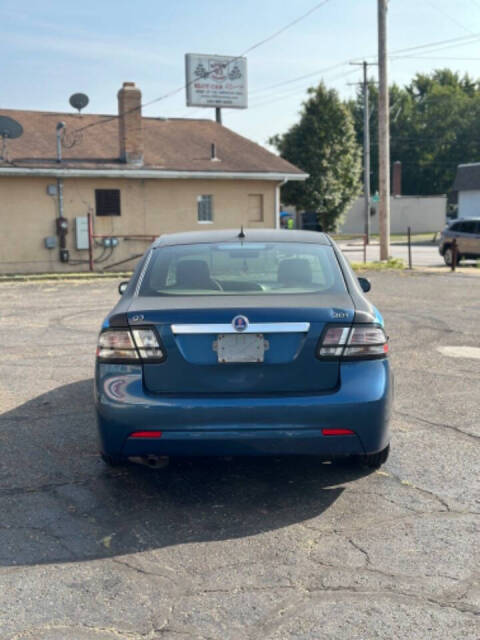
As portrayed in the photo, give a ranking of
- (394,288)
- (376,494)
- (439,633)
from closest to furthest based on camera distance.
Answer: (439,633), (376,494), (394,288)

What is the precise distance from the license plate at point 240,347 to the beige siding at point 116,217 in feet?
73.8

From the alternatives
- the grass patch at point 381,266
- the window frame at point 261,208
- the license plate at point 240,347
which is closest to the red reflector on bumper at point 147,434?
the license plate at point 240,347

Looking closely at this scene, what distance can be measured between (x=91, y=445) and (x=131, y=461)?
Answer: 3.63 feet

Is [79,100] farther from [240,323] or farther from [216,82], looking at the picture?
[240,323]

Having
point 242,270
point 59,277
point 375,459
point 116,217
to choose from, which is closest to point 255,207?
point 116,217

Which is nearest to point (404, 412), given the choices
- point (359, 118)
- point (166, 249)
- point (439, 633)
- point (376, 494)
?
point (376, 494)

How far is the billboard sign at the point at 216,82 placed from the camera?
42.1m

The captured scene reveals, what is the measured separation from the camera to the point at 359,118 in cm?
8406

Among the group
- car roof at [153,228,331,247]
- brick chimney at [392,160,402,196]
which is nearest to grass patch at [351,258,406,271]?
car roof at [153,228,331,247]

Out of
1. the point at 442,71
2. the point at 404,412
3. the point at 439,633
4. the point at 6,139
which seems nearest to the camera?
the point at 439,633

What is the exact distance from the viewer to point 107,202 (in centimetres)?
2670

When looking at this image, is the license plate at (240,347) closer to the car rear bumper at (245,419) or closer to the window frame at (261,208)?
the car rear bumper at (245,419)

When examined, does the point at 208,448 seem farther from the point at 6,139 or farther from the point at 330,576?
the point at 6,139

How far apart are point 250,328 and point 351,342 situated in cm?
59
